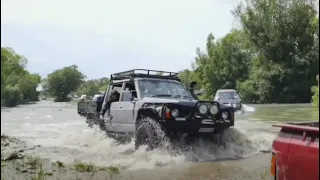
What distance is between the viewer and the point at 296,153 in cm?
385

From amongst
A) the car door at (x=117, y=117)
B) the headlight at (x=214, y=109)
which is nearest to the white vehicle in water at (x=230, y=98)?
the car door at (x=117, y=117)

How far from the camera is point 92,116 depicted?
13.1 metres

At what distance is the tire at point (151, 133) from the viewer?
29.9 feet

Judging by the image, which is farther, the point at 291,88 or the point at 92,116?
the point at 291,88

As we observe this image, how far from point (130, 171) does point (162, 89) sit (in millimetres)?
2911

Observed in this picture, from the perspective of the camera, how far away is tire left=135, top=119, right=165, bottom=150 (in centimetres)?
911

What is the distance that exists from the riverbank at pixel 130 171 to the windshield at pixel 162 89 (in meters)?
2.27

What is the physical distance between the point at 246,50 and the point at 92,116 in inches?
1705

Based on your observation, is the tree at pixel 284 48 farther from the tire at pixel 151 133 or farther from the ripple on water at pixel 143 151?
the tire at pixel 151 133

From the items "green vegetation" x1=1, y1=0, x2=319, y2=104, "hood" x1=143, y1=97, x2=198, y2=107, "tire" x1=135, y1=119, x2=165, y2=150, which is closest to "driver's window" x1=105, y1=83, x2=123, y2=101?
"hood" x1=143, y1=97, x2=198, y2=107

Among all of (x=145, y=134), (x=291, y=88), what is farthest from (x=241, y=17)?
(x=145, y=134)

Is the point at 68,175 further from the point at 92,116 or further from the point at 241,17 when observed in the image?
the point at 241,17

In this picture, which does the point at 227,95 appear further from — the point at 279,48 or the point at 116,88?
the point at 279,48

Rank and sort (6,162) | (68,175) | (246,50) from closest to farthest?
(68,175)
(6,162)
(246,50)
